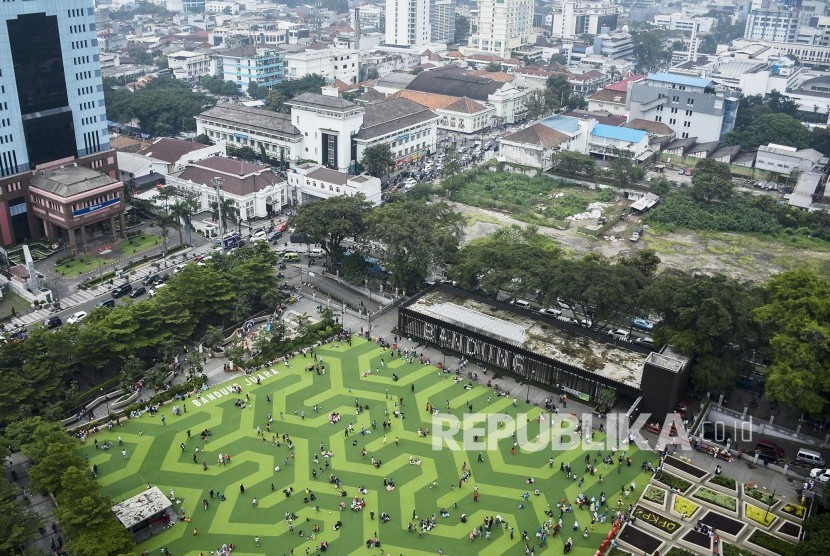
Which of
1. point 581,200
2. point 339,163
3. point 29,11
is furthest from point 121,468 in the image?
point 581,200

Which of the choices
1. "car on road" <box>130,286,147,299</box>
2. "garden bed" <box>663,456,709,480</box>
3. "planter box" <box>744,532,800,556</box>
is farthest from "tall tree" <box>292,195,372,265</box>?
"planter box" <box>744,532,800,556</box>

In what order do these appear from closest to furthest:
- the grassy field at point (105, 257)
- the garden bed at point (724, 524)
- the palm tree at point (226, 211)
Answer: the garden bed at point (724, 524)
the grassy field at point (105, 257)
the palm tree at point (226, 211)

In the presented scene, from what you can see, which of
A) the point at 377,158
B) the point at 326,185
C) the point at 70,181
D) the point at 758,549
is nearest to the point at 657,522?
the point at 758,549

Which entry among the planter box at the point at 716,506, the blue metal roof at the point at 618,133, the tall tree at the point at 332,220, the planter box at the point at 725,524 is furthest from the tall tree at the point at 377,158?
the planter box at the point at 725,524

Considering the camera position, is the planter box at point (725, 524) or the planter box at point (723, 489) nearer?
the planter box at point (725, 524)

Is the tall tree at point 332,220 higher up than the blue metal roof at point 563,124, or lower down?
lower down

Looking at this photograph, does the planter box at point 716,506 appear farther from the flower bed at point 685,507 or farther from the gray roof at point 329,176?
the gray roof at point 329,176

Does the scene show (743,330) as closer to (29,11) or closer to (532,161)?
(532,161)
